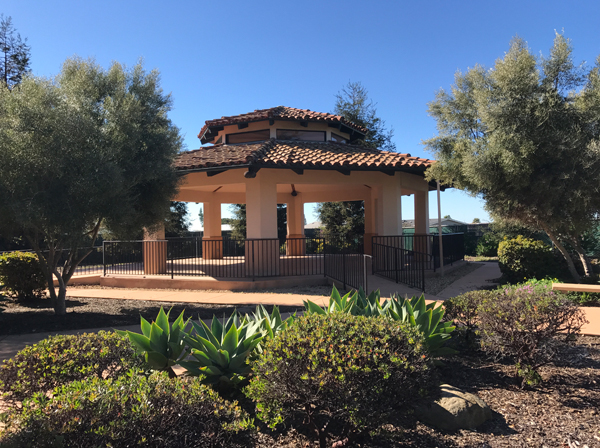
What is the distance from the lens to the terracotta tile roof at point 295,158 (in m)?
11.8

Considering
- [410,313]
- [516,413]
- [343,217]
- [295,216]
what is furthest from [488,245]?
[516,413]

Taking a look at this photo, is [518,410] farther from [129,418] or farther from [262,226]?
[262,226]

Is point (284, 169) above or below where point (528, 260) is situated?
above

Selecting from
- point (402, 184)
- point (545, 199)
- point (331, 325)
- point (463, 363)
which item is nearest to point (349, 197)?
point (402, 184)

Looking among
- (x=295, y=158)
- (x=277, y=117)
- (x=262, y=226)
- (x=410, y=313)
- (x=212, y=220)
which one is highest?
(x=277, y=117)

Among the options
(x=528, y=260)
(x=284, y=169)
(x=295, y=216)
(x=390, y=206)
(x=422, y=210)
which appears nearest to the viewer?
(x=528, y=260)

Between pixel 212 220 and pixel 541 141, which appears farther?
pixel 212 220

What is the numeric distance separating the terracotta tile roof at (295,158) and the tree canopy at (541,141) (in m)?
2.70

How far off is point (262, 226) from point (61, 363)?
968cm

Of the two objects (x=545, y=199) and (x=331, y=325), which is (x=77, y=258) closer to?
(x=331, y=325)

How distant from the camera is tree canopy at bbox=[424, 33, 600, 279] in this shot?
30.6 ft

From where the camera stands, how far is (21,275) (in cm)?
1001

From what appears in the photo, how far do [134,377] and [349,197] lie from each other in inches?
626

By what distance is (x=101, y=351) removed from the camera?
3.06m
